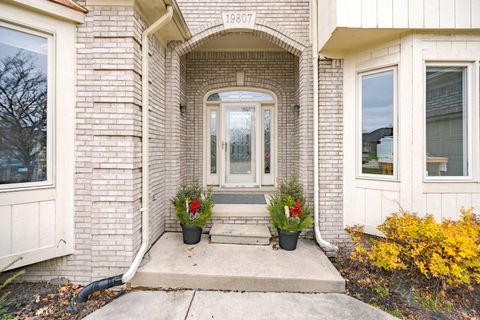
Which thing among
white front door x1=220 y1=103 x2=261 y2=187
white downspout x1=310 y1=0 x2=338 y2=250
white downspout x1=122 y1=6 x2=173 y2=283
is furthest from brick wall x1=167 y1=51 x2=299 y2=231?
white downspout x1=122 y1=6 x2=173 y2=283

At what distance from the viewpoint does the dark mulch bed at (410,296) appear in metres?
2.46

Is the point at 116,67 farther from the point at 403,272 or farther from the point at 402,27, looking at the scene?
the point at 403,272

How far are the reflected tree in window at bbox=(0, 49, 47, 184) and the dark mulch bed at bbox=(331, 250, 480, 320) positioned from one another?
376cm

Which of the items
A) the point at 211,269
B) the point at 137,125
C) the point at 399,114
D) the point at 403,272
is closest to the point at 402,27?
the point at 399,114

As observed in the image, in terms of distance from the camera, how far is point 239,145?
5.63 m

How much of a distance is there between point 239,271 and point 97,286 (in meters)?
1.52

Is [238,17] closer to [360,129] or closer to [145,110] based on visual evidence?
[145,110]

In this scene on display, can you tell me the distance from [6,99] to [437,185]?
4991 millimetres

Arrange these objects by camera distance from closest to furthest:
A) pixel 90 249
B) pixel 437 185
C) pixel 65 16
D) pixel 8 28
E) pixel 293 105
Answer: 1. pixel 8 28
2. pixel 65 16
3. pixel 90 249
4. pixel 437 185
5. pixel 293 105

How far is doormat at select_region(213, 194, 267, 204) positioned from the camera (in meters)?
4.52

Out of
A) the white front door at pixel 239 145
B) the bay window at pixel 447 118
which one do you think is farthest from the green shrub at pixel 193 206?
the bay window at pixel 447 118

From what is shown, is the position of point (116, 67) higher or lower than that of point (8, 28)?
lower

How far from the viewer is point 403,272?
9.70ft

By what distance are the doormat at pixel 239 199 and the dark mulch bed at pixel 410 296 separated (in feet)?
6.36
